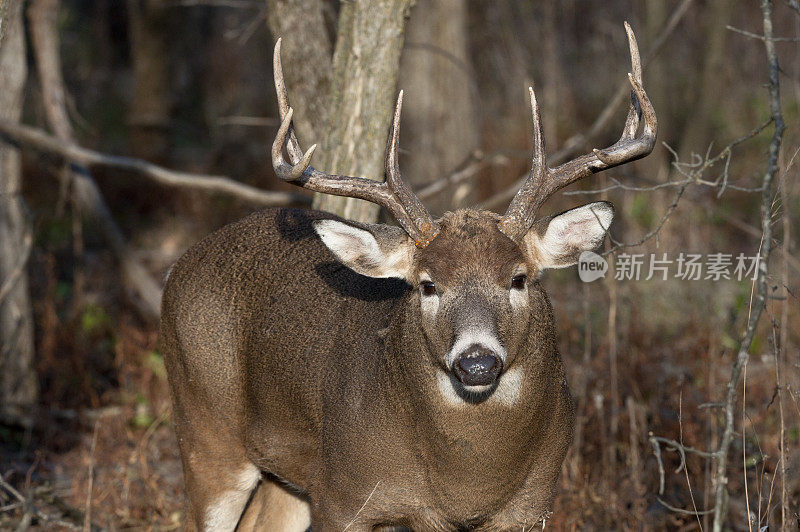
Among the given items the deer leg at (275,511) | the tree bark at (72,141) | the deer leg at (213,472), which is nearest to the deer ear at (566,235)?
the deer leg at (213,472)

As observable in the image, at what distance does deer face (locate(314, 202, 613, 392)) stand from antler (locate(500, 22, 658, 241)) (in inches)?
3.4

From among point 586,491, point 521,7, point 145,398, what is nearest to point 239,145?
point 521,7

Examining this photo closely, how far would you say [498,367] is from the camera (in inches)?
Answer: 143

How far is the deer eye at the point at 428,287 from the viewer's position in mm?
4080

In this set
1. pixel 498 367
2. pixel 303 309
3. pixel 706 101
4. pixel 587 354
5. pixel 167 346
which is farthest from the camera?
pixel 706 101

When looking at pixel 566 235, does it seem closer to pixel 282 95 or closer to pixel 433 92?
pixel 282 95

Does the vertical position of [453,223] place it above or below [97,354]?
above

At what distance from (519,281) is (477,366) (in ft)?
1.98

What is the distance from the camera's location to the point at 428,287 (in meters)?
4.11

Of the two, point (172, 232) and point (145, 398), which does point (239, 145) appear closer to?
point (172, 232)

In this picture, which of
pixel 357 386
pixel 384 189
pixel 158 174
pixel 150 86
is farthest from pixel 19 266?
pixel 150 86

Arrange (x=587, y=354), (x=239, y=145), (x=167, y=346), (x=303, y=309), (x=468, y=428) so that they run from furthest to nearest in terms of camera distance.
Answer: (x=239, y=145), (x=587, y=354), (x=167, y=346), (x=303, y=309), (x=468, y=428)

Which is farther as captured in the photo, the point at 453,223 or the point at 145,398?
the point at 145,398

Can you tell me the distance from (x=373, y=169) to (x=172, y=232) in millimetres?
7134
